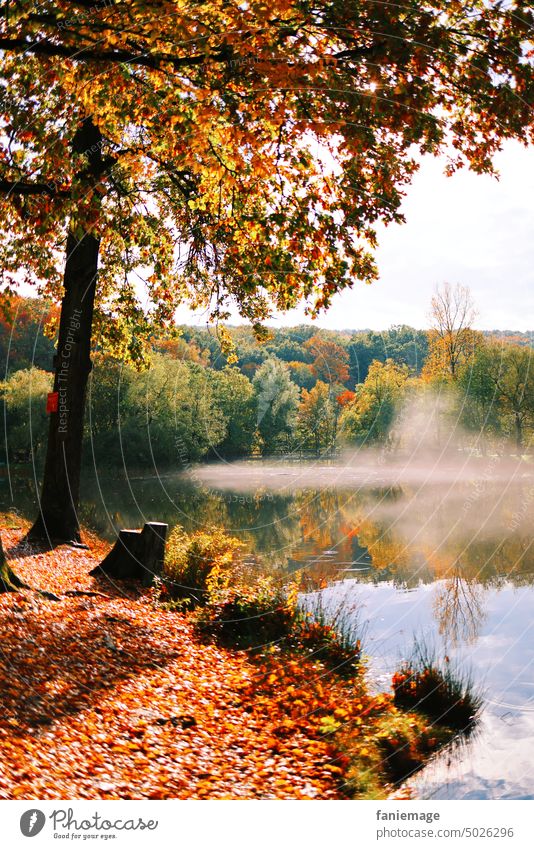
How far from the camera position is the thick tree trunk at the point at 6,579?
8.22 metres

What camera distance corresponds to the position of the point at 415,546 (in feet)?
63.8

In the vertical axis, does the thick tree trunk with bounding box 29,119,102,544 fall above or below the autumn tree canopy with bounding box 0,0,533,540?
below

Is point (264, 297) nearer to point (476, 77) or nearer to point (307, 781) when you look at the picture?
point (476, 77)

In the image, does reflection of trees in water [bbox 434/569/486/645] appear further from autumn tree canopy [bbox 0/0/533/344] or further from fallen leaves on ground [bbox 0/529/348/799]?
autumn tree canopy [bbox 0/0/533/344]

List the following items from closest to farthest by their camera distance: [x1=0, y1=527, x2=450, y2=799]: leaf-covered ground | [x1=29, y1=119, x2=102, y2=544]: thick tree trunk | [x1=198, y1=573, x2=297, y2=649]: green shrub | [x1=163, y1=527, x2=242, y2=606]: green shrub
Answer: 1. [x1=0, y1=527, x2=450, y2=799]: leaf-covered ground
2. [x1=198, y1=573, x2=297, y2=649]: green shrub
3. [x1=163, y1=527, x2=242, y2=606]: green shrub
4. [x1=29, y1=119, x2=102, y2=544]: thick tree trunk

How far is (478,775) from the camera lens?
19.9ft

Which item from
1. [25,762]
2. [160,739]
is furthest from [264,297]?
[25,762]

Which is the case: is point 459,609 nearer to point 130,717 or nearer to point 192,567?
point 192,567

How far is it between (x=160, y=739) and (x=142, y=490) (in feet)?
88.6

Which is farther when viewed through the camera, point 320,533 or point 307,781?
point 320,533

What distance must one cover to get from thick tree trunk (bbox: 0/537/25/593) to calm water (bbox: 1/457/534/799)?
4.45 metres

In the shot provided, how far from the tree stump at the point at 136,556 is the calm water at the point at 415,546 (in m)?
2.86

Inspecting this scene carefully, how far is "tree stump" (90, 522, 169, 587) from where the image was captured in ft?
36.0

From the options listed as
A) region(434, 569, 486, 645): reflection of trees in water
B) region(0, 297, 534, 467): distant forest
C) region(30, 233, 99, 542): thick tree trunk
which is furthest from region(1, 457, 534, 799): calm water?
region(30, 233, 99, 542): thick tree trunk
